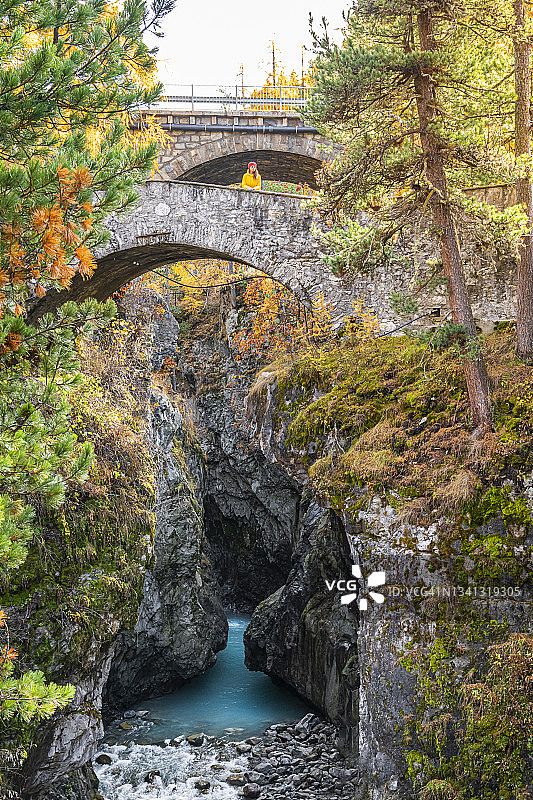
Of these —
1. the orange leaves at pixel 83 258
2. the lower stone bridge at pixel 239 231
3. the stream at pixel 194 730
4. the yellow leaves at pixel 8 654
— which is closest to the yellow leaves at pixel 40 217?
the orange leaves at pixel 83 258

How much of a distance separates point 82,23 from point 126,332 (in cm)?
832

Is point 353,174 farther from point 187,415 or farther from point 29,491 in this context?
point 187,415

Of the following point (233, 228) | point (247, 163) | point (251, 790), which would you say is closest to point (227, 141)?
point (247, 163)

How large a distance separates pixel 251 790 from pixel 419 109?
358 inches

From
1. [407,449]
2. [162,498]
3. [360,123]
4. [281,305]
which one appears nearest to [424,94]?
Answer: [360,123]

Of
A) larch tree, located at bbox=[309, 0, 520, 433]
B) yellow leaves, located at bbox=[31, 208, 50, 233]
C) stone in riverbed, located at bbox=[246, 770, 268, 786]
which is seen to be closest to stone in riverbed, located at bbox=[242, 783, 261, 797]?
stone in riverbed, located at bbox=[246, 770, 268, 786]

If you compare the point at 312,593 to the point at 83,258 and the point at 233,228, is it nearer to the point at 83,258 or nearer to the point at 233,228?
the point at 233,228

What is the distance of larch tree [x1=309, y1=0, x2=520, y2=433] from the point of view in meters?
7.16

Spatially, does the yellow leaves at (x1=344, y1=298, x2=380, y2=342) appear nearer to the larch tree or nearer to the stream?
the larch tree

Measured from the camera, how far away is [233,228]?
34.5 feet

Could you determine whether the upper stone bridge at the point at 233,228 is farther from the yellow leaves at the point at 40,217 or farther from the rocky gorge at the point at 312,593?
the yellow leaves at the point at 40,217

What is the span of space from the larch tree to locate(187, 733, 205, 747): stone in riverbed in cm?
717

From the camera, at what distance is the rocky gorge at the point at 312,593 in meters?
6.75

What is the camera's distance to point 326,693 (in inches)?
445
